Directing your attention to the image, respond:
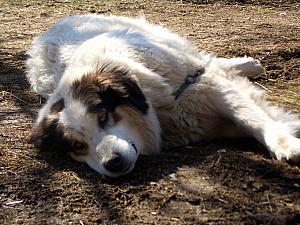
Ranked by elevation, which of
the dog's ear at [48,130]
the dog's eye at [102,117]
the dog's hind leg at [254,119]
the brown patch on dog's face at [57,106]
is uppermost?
the dog's hind leg at [254,119]

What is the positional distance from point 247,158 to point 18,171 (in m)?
1.49

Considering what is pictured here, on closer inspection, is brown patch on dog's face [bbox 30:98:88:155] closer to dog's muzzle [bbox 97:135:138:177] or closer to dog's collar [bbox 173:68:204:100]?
dog's muzzle [bbox 97:135:138:177]

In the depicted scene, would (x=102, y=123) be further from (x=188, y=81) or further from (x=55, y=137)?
(x=188, y=81)

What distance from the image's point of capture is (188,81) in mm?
4324

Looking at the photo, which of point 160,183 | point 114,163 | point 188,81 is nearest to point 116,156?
point 114,163

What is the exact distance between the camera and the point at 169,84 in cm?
425

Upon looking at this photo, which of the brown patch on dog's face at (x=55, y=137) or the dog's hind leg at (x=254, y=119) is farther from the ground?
the dog's hind leg at (x=254, y=119)

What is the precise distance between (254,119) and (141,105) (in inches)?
30.3

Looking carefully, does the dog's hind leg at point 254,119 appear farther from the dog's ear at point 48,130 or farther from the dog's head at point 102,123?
the dog's ear at point 48,130

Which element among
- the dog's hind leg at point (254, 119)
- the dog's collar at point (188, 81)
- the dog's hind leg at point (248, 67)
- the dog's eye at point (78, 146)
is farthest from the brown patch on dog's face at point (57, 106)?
the dog's hind leg at point (248, 67)

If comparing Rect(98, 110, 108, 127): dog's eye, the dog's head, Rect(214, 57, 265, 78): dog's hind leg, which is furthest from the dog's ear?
Rect(214, 57, 265, 78): dog's hind leg

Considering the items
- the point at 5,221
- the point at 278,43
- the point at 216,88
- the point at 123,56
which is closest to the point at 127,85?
the point at 123,56

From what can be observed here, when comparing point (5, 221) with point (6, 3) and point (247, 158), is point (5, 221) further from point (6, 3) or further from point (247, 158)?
point (6, 3)

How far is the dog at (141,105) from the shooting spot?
363 cm
